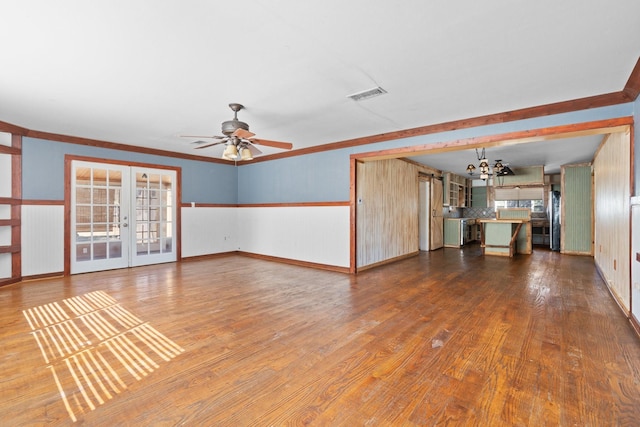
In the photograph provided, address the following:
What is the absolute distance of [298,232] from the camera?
6578 millimetres

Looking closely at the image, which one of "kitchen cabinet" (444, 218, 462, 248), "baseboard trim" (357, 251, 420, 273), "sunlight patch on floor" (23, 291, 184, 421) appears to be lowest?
"sunlight patch on floor" (23, 291, 184, 421)

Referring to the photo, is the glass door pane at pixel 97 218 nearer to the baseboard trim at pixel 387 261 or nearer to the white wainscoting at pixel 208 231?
the white wainscoting at pixel 208 231

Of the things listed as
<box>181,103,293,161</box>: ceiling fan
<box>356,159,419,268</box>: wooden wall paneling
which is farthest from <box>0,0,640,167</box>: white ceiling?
<box>356,159,419,268</box>: wooden wall paneling

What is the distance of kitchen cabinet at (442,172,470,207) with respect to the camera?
31.2 ft

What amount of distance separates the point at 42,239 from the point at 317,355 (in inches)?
211

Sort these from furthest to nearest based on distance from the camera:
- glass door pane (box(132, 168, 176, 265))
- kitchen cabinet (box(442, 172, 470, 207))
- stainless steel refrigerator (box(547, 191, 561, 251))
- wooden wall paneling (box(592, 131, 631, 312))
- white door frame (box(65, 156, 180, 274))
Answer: kitchen cabinet (box(442, 172, 470, 207)) → stainless steel refrigerator (box(547, 191, 561, 251)) → glass door pane (box(132, 168, 176, 265)) → white door frame (box(65, 156, 180, 274)) → wooden wall paneling (box(592, 131, 631, 312))

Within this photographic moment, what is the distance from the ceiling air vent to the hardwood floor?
2.43 meters

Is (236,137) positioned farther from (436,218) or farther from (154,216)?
(436,218)

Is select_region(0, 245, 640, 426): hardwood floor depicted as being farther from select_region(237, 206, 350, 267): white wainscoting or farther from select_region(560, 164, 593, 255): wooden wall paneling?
select_region(560, 164, 593, 255): wooden wall paneling

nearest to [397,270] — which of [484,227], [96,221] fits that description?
[484,227]

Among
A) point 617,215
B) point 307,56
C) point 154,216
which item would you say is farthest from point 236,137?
point 617,215

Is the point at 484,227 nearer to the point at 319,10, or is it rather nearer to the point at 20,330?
the point at 319,10

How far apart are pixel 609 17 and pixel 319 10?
6.23ft

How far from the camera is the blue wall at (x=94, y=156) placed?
5.04 metres
